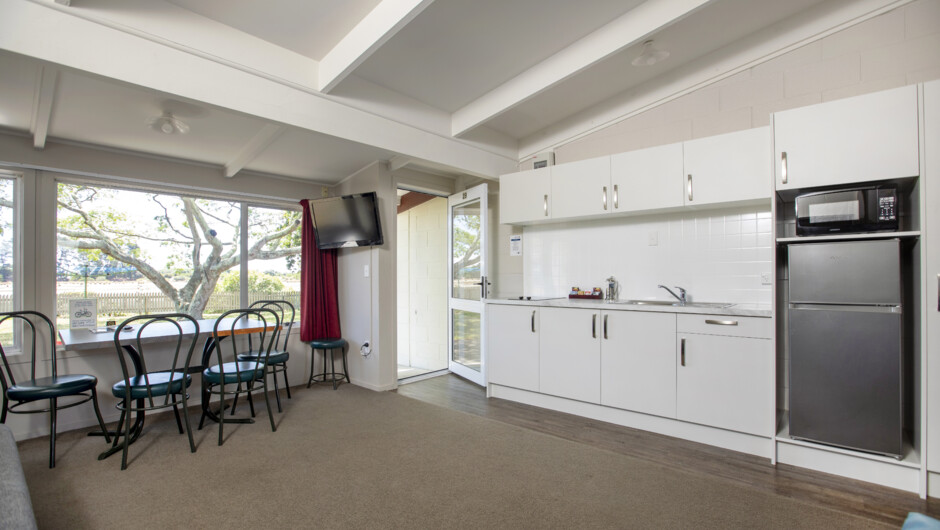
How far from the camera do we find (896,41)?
8.19ft

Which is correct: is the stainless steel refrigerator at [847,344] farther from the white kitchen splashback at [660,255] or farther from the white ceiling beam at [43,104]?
the white ceiling beam at [43,104]

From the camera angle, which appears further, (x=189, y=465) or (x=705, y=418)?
(x=705, y=418)

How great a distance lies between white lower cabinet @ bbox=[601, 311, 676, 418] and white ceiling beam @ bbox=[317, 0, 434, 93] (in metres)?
2.38

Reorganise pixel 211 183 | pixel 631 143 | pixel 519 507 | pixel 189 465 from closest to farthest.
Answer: pixel 519 507, pixel 189 465, pixel 631 143, pixel 211 183

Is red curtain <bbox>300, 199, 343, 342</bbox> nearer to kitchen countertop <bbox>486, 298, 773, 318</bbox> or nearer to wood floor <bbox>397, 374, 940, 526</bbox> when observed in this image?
wood floor <bbox>397, 374, 940, 526</bbox>

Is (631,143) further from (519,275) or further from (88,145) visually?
(88,145)

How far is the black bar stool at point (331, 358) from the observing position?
4.02 m

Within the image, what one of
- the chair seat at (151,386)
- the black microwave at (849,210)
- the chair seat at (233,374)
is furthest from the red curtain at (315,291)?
the black microwave at (849,210)

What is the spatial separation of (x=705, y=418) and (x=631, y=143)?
229 cm

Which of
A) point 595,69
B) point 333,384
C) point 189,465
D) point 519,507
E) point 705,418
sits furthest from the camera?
point 333,384

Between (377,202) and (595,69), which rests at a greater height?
(595,69)

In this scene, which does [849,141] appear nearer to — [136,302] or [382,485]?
[382,485]

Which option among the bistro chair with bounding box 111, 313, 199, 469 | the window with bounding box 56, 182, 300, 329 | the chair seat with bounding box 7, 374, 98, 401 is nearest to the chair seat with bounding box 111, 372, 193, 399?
the bistro chair with bounding box 111, 313, 199, 469

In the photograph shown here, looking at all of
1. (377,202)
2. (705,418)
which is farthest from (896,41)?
(377,202)
